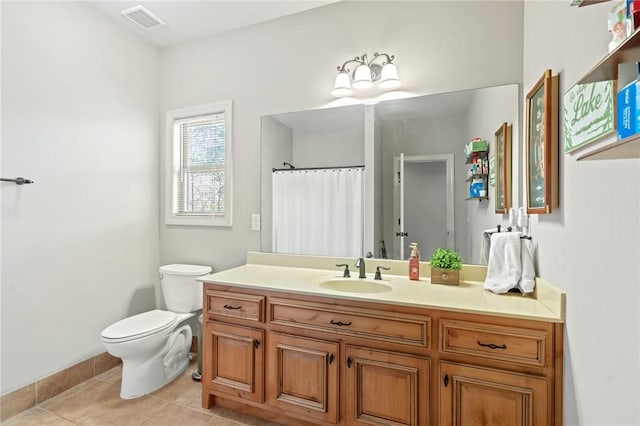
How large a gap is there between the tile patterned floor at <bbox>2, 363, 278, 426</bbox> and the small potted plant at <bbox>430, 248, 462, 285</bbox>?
1.28 meters

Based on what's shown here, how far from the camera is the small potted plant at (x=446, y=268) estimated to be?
1.78m

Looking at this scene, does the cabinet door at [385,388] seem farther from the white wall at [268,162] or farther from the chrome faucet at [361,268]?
the white wall at [268,162]

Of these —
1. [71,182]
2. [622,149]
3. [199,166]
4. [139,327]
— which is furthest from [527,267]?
[71,182]

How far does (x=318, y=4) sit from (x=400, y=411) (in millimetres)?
2549

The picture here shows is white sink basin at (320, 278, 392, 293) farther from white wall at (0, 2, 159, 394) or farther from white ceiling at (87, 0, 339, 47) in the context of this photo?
white ceiling at (87, 0, 339, 47)

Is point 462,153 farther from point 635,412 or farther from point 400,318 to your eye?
point 635,412

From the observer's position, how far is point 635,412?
0.79m

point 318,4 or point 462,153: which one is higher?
point 318,4

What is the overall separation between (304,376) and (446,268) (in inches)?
39.0

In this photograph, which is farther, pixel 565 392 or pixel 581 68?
pixel 565 392

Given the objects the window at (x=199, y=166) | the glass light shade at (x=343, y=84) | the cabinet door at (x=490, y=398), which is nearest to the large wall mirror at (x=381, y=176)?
the glass light shade at (x=343, y=84)

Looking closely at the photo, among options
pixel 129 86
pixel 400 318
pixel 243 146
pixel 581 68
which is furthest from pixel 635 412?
pixel 129 86

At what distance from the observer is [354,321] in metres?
1.56

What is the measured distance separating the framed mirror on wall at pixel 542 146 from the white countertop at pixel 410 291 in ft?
1.26
